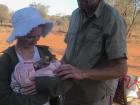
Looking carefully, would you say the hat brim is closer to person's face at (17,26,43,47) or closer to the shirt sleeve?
person's face at (17,26,43,47)

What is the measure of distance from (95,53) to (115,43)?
8.5 inches

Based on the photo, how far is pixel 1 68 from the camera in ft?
9.00

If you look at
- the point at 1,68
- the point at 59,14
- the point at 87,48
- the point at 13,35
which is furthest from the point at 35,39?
the point at 59,14

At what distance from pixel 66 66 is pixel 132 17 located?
19430mm

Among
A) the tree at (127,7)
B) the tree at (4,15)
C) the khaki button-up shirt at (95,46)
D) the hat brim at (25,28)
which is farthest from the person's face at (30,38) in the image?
the tree at (4,15)

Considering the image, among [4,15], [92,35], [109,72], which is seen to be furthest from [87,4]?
[4,15]

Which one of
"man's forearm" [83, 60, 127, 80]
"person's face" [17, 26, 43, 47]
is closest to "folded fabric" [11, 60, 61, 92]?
"person's face" [17, 26, 43, 47]

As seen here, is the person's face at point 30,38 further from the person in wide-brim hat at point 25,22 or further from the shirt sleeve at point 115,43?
the shirt sleeve at point 115,43

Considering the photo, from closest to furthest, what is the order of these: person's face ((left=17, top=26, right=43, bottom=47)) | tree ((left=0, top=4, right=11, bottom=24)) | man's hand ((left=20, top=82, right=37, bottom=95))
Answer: man's hand ((left=20, top=82, right=37, bottom=95)) < person's face ((left=17, top=26, right=43, bottom=47)) < tree ((left=0, top=4, right=11, bottom=24))

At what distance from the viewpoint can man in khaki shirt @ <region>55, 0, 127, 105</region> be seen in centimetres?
319

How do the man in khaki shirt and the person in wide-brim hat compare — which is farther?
the man in khaki shirt

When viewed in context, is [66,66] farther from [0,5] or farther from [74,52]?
[0,5]

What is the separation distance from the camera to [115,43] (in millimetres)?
3199

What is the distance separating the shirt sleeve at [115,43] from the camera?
3193mm
